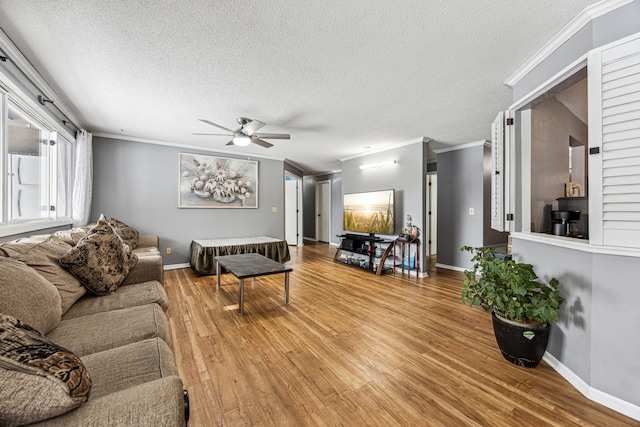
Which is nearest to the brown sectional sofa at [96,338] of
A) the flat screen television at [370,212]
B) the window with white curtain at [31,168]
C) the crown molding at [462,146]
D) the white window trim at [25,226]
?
the white window trim at [25,226]

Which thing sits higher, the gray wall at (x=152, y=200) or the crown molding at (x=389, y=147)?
A: the crown molding at (x=389, y=147)

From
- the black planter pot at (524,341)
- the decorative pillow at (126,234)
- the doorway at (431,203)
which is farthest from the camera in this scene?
the doorway at (431,203)

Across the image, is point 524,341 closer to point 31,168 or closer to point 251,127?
point 251,127

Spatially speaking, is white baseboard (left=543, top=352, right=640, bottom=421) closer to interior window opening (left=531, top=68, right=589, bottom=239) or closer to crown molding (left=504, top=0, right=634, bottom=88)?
interior window opening (left=531, top=68, right=589, bottom=239)

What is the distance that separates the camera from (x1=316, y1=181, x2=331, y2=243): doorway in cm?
841

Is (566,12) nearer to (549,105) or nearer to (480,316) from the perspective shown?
(549,105)

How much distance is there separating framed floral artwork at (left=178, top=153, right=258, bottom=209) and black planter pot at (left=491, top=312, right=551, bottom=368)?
15.4ft

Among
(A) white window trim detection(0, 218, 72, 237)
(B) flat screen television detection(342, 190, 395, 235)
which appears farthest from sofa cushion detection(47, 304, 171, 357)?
(B) flat screen television detection(342, 190, 395, 235)

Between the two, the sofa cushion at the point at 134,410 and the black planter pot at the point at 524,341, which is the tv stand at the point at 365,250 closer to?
the black planter pot at the point at 524,341

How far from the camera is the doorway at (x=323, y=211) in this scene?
8.41 meters

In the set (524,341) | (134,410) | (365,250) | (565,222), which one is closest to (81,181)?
(134,410)

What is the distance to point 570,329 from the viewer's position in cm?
173

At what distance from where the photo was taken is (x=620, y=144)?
1.47 m

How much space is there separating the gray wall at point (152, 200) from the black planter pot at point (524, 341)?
15.4 feet
